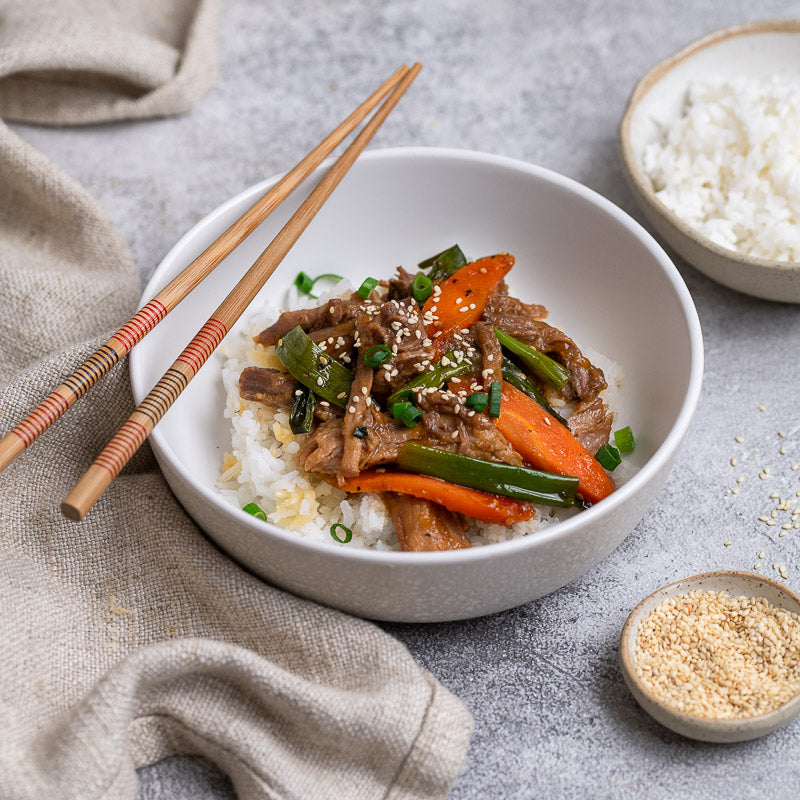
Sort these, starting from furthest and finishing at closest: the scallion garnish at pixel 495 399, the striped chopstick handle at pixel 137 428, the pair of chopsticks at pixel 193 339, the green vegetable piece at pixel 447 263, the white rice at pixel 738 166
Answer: the white rice at pixel 738 166
the green vegetable piece at pixel 447 263
the scallion garnish at pixel 495 399
the pair of chopsticks at pixel 193 339
the striped chopstick handle at pixel 137 428

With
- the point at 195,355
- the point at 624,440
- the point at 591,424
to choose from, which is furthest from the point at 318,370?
the point at 624,440

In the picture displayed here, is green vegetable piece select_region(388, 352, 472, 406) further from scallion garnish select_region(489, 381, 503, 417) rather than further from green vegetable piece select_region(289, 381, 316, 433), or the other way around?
green vegetable piece select_region(289, 381, 316, 433)

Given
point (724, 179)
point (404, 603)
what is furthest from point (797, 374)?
point (404, 603)

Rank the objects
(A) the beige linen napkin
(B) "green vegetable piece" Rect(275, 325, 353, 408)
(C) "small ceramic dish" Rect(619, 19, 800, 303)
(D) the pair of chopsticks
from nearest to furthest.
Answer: (D) the pair of chopsticks
(A) the beige linen napkin
(B) "green vegetable piece" Rect(275, 325, 353, 408)
(C) "small ceramic dish" Rect(619, 19, 800, 303)

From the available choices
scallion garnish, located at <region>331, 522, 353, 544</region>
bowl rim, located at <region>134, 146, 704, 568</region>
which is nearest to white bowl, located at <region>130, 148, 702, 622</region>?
bowl rim, located at <region>134, 146, 704, 568</region>

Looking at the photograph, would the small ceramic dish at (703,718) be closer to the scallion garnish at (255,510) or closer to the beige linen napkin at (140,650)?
the beige linen napkin at (140,650)

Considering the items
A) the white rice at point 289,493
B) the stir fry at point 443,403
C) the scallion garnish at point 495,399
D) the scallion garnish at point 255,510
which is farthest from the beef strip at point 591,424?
the scallion garnish at point 255,510

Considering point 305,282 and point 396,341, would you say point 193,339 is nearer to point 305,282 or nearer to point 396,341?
point 396,341
